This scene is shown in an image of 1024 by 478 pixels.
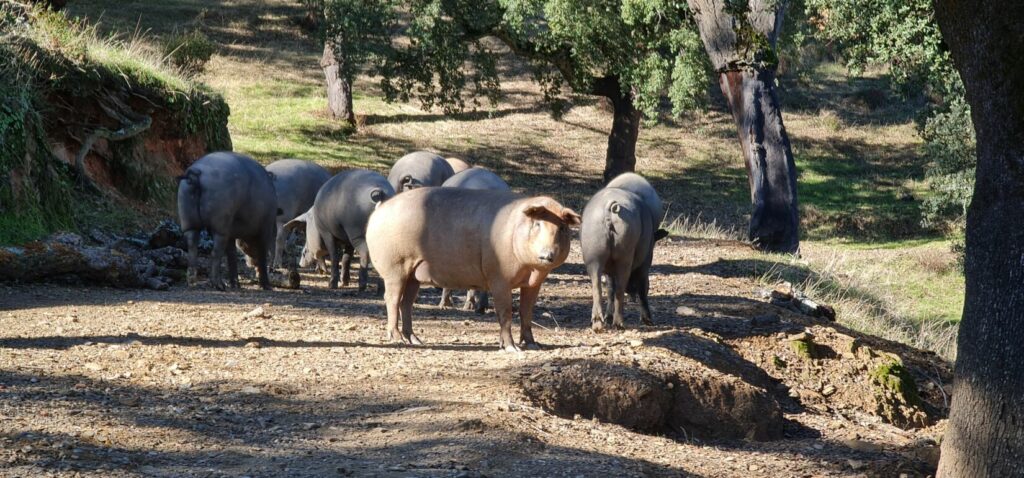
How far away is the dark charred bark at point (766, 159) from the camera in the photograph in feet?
67.6

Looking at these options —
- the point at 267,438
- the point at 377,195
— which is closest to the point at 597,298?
the point at 377,195

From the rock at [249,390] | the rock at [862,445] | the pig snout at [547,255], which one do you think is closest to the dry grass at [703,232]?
the rock at [862,445]

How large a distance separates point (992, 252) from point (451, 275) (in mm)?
4226

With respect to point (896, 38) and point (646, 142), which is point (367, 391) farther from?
point (646, 142)

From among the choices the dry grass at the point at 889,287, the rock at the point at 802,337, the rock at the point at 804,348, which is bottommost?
the dry grass at the point at 889,287

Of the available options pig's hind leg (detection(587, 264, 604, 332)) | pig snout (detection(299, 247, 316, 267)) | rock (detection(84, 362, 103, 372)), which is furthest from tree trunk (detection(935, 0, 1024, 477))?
pig snout (detection(299, 247, 316, 267))

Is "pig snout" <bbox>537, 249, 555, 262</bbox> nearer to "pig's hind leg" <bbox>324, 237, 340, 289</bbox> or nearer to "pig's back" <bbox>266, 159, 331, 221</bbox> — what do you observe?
"pig's hind leg" <bbox>324, 237, 340, 289</bbox>

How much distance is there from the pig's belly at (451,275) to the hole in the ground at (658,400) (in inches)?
48.4

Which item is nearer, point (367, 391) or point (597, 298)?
point (367, 391)

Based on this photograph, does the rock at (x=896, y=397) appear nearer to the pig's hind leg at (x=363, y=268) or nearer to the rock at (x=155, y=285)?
the pig's hind leg at (x=363, y=268)

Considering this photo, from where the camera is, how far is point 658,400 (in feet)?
28.7

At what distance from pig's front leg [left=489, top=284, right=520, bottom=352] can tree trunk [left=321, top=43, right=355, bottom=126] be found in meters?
21.1

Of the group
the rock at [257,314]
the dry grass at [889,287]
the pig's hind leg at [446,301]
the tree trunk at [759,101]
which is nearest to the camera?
the rock at [257,314]

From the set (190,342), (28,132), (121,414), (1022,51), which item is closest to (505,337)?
(190,342)
